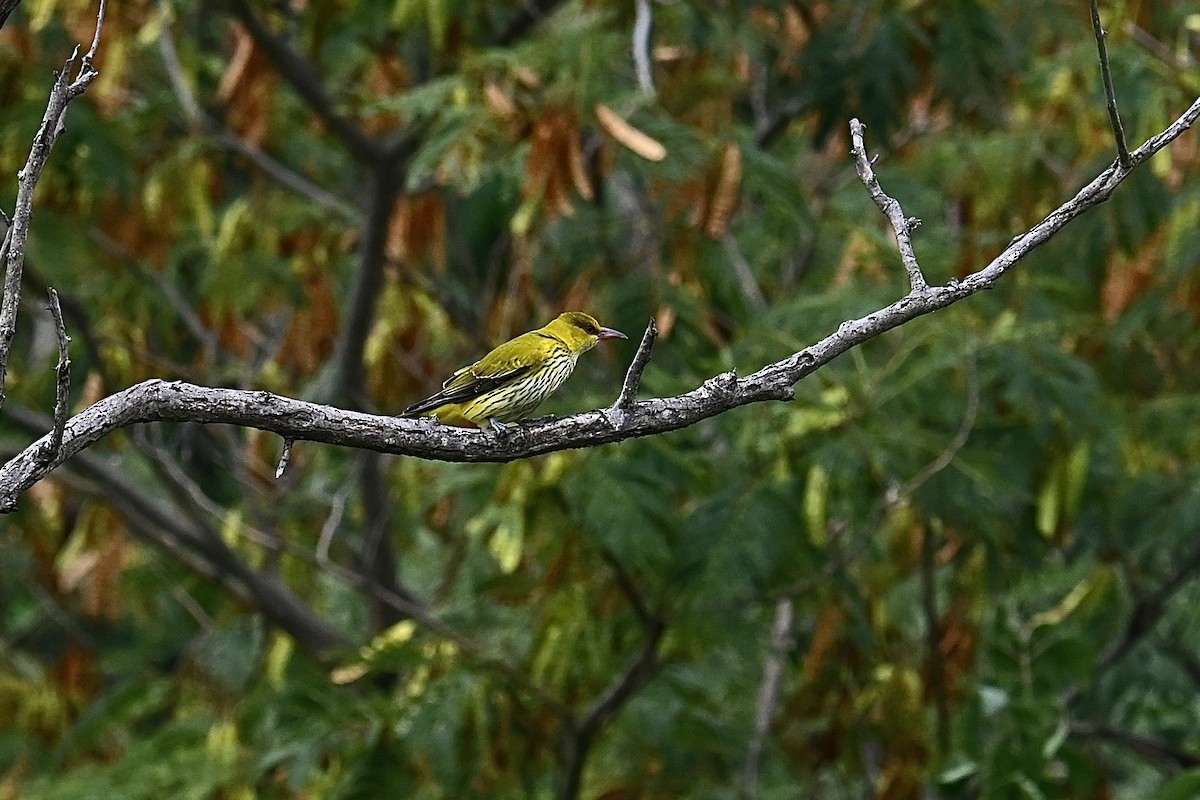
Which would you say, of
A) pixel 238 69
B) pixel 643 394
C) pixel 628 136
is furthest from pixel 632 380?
pixel 238 69

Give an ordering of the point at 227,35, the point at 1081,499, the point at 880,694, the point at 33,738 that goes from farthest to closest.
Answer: the point at 227,35
the point at 33,738
the point at 880,694
the point at 1081,499

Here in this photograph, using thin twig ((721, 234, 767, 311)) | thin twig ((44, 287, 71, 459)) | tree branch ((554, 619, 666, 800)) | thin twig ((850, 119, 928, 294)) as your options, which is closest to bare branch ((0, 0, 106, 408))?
thin twig ((44, 287, 71, 459))

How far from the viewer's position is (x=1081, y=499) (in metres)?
6.06

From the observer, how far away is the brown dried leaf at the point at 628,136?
5.05 metres

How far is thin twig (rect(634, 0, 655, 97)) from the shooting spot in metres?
5.50

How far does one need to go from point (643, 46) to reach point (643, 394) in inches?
48.4

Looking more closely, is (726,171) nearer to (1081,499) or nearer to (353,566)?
(1081,499)

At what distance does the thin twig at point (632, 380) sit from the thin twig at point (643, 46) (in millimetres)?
2864

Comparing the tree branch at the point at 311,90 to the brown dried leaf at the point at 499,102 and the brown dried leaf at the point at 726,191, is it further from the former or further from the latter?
the brown dried leaf at the point at 726,191

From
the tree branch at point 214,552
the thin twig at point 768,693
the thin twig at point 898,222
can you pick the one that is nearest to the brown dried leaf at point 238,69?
the tree branch at point 214,552

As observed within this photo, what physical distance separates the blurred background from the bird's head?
1.65 feet

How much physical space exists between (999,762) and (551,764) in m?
1.77

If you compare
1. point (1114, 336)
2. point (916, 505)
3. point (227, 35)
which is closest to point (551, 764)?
point (916, 505)

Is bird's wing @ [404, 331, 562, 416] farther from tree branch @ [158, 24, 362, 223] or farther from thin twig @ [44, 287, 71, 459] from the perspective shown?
tree branch @ [158, 24, 362, 223]
